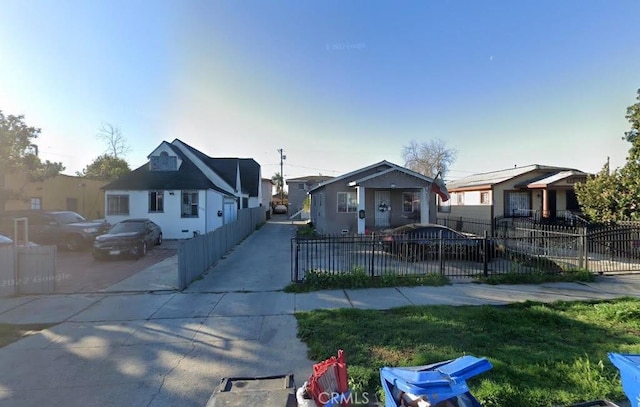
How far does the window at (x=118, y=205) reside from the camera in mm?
18391

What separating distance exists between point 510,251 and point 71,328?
11.8 metres

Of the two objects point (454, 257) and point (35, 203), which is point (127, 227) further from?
point (35, 203)

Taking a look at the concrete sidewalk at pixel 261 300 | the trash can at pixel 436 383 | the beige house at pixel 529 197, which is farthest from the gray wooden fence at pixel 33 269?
the beige house at pixel 529 197

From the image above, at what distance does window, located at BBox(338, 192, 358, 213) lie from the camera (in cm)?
1889

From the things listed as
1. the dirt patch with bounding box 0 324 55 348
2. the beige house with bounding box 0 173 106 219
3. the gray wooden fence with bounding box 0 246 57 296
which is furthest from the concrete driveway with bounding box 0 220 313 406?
the beige house with bounding box 0 173 106 219

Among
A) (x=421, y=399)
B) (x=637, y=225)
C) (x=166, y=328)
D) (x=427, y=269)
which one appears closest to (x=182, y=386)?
(x=166, y=328)

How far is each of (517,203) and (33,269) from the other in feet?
82.4

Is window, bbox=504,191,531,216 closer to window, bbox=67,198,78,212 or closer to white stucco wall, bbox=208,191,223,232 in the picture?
white stucco wall, bbox=208,191,223,232


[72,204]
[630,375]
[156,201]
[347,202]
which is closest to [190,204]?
[156,201]

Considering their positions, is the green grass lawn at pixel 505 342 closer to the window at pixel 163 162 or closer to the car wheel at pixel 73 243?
the car wheel at pixel 73 243

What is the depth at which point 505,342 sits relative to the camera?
454 centimetres

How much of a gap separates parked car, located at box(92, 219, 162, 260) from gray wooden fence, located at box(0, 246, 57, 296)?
3.92m

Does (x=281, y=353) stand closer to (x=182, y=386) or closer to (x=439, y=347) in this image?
(x=182, y=386)

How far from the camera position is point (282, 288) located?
7.82 metres
